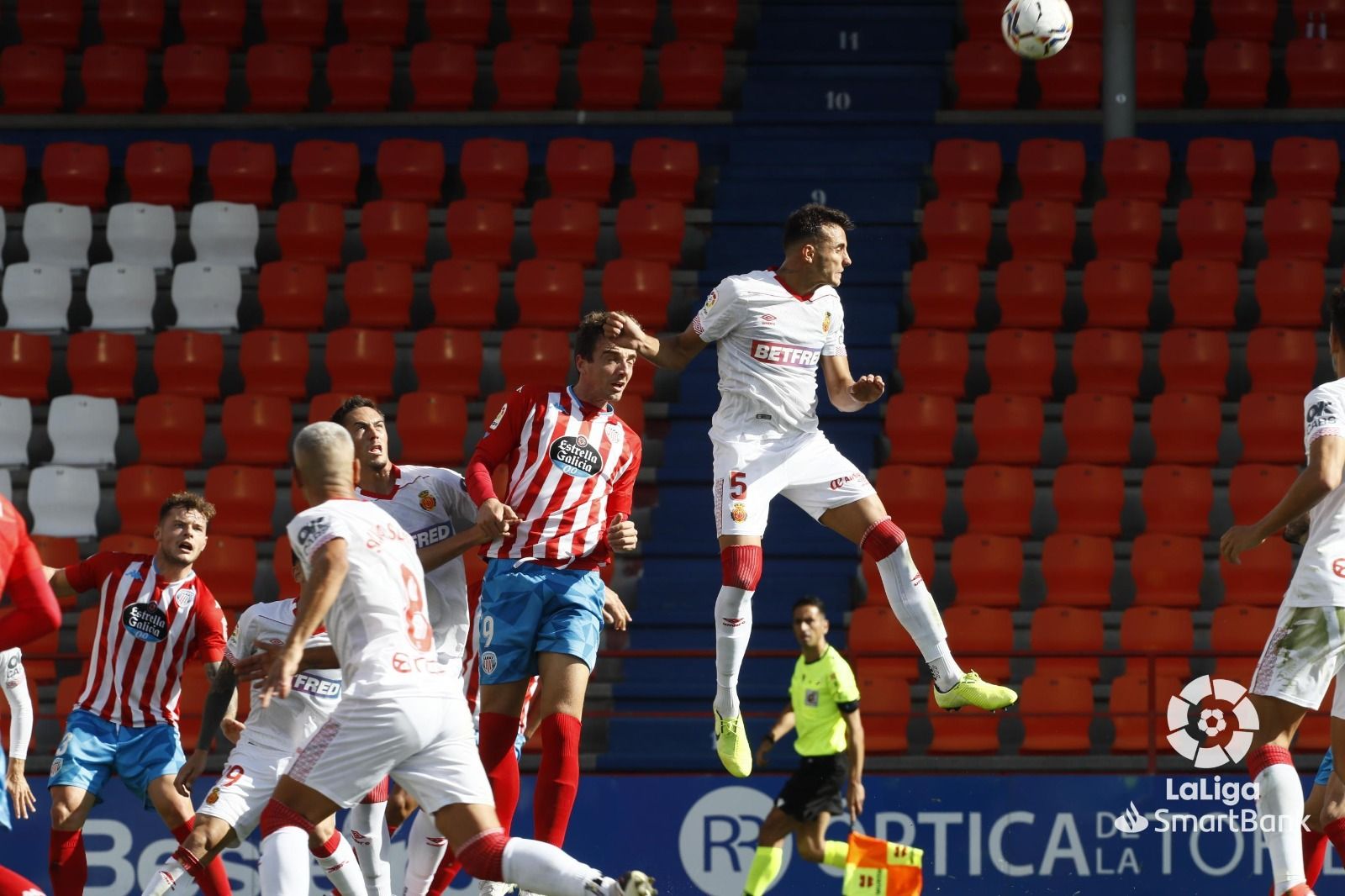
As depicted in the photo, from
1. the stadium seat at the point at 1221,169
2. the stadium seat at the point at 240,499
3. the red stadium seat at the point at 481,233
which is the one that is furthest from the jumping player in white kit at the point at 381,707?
the stadium seat at the point at 1221,169

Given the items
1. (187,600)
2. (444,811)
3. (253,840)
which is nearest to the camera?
(444,811)

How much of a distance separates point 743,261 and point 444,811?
31.8ft

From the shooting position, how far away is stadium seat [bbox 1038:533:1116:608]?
42.0 ft

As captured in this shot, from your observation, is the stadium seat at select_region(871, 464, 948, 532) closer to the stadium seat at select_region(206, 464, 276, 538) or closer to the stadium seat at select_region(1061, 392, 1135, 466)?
the stadium seat at select_region(1061, 392, 1135, 466)

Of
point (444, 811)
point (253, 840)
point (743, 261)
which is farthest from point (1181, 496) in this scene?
point (444, 811)

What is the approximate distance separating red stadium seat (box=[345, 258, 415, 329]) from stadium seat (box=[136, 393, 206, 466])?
1.57m

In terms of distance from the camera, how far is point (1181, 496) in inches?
518

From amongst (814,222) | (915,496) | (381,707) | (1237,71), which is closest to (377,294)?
(915,496)

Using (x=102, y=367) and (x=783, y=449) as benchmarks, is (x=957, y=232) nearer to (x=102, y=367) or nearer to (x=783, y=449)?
(x=102, y=367)

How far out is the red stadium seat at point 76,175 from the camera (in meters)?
15.8

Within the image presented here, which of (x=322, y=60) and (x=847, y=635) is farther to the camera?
(x=322, y=60)

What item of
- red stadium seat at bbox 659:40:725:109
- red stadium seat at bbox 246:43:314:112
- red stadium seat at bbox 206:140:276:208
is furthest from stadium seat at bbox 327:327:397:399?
red stadium seat at bbox 659:40:725:109

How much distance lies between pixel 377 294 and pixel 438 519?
23.3 ft

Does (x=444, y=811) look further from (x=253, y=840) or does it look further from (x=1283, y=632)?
(x=253, y=840)
